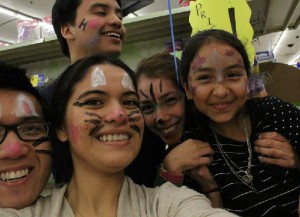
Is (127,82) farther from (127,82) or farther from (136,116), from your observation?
(136,116)

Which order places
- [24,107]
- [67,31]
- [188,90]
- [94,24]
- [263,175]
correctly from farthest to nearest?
[67,31], [94,24], [188,90], [263,175], [24,107]

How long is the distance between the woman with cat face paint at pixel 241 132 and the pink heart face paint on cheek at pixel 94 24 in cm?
57

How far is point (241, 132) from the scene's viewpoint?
1342mm

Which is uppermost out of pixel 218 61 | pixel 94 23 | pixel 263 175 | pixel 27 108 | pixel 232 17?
pixel 94 23

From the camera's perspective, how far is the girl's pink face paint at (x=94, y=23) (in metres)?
1.70

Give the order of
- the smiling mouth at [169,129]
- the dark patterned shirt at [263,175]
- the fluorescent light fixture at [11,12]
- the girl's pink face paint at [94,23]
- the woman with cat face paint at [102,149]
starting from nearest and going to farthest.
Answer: the woman with cat face paint at [102,149] < the dark patterned shirt at [263,175] < the smiling mouth at [169,129] < the girl's pink face paint at [94,23] < the fluorescent light fixture at [11,12]

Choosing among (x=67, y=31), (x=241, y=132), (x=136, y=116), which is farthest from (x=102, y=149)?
(x=67, y=31)

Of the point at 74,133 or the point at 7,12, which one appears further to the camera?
the point at 7,12

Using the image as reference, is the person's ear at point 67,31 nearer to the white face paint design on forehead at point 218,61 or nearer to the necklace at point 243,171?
the white face paint design on forehead at point 218,61

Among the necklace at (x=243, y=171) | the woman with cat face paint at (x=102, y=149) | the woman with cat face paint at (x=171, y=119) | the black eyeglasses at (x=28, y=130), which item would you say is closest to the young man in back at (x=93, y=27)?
the woman with cat face paint at (x=171, y=119)

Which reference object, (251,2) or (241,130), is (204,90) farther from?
(251,2)

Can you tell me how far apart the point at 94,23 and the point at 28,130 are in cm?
82

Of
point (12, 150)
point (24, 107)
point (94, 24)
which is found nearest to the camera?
point (12, 150)

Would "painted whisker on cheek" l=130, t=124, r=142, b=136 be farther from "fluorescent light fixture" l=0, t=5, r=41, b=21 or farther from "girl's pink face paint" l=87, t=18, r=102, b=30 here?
"fluorescent light fixture" l=0, t=5, r=41, b=21
